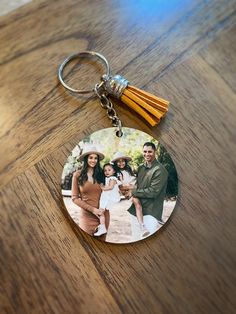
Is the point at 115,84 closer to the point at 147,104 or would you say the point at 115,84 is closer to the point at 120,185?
the point at 147,104

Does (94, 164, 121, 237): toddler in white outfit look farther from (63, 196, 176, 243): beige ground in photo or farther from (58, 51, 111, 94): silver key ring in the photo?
(58, 51, 111, 94): silver key ring

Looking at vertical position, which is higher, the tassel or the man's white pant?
the tassel

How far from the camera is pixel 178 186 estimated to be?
1.96 feet

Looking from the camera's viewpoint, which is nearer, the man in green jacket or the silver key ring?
the man in green jacket

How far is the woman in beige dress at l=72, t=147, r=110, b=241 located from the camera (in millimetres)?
567

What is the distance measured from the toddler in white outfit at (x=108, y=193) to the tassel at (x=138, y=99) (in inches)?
4.4

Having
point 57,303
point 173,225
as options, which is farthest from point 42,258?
point 173,225

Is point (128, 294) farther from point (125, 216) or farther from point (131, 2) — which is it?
point (131, 2)

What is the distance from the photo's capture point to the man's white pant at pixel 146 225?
22.1 inches

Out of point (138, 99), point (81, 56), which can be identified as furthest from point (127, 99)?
point (81, 56)

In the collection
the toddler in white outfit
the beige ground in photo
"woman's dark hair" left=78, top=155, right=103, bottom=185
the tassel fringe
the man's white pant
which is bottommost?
the man's white pant

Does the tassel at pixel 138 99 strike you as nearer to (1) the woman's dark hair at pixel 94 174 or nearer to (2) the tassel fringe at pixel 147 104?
(2) the tassel fringe at pixel 147 104

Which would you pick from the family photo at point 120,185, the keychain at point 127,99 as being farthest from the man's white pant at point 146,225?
the keychain at point 127,99

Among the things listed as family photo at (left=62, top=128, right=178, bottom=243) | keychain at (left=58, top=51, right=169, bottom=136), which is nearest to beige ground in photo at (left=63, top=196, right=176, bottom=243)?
family photo at (left=62, top=128, right=178, bottom=243)
